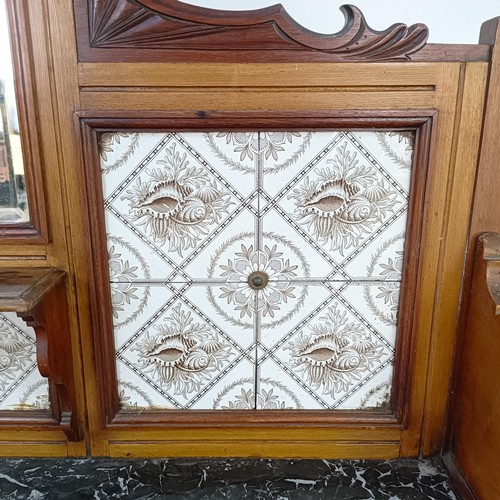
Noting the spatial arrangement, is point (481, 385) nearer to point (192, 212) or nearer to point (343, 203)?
point (343, 203)

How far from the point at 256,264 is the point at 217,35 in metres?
0.45

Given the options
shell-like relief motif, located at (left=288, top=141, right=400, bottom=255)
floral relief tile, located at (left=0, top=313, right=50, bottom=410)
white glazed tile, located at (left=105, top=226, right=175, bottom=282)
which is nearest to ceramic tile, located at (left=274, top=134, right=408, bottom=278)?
shell-like relief motif, located at (left=288, top=141, right=400, bottom=255)

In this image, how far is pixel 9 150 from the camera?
99 cm

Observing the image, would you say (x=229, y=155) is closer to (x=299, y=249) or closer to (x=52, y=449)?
(x=299, y=249)

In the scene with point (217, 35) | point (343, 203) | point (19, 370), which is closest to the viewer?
point (217, 35)

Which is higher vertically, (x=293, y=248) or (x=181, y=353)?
(x=293, y=248)

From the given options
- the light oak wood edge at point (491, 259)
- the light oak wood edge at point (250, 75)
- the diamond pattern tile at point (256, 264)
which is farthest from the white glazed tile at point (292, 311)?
the light oak wood edge at point (250, 75)

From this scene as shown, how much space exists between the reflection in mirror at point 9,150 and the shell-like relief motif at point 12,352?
25 cm

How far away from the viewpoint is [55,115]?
976 mm

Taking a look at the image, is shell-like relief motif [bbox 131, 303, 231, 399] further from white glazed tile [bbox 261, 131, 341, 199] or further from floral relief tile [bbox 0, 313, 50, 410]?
white glazed tile [bbox 261, 131, 341, 199]

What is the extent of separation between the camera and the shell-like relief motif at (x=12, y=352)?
1.11 m

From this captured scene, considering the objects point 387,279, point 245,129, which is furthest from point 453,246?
point 245,129

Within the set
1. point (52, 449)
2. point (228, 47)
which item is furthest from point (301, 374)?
point (228, 47)

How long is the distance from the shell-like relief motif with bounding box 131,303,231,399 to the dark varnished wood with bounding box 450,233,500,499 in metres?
0.52
